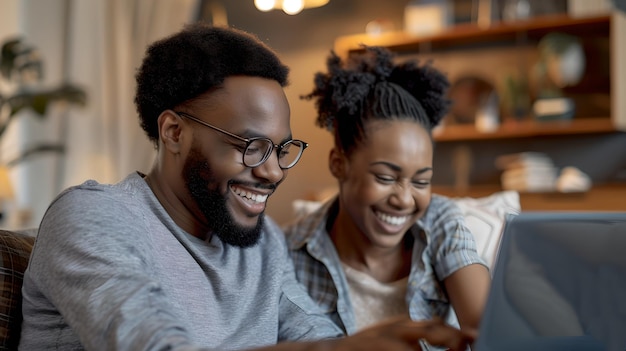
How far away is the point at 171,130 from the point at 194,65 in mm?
125

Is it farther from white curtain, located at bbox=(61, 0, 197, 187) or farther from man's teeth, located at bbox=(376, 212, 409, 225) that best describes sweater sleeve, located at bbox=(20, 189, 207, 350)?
white curtain, located at bbox=(61, 0, 197, 187)

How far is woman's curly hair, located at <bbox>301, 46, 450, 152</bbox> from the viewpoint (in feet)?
5.74

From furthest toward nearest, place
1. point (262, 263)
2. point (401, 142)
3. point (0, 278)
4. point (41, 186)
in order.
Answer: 1. point (41, 186)
2. point (401, 142)
3. point (262, 263)
4. point (0, 278)

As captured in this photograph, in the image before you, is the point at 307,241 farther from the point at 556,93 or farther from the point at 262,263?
the point at 556,93

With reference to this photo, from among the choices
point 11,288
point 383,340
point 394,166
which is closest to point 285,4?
point 394,166

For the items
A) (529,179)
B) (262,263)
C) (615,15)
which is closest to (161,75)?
(262,263)

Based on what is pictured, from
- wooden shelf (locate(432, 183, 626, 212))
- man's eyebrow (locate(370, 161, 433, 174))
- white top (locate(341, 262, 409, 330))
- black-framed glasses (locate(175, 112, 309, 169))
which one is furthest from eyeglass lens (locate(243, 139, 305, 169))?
wooden shelf (locate(432, 183, 626, 212))

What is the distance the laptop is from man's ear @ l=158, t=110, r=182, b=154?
0.71 metres

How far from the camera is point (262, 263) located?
1.49m

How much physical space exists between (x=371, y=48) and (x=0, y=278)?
3.47 ft

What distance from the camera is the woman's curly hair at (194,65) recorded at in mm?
1283

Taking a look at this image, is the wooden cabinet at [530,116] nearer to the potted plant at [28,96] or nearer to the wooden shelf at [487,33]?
the wooden shelf at [487,33]

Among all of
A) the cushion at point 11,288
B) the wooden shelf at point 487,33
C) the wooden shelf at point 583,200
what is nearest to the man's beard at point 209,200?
the cushion at point 11,288

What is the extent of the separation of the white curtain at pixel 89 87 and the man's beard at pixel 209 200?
3.36 metres
